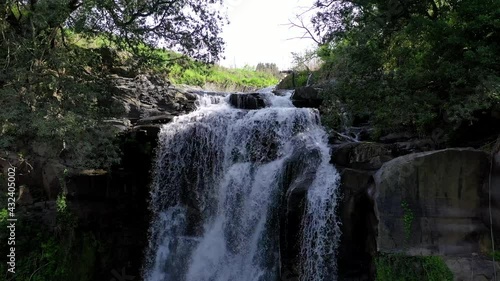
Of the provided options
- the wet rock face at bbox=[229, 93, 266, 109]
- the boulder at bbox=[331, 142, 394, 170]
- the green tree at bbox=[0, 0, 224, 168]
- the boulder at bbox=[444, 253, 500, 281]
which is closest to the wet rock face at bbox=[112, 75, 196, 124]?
the wet rock face at bbox=[229, 93, 266, 109]

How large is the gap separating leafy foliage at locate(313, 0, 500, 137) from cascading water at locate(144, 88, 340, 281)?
1975 millimetres

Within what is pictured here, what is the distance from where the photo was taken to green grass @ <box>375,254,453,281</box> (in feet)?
25.1

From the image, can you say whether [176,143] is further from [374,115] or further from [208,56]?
[374,115]

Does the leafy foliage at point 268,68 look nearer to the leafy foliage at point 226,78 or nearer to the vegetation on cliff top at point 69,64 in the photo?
the leafy foliage at point 226,78

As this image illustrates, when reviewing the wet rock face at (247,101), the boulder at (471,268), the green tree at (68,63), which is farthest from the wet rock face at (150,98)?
the boulder at (471,268)

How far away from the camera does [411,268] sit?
782 centimetres

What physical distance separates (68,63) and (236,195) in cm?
532

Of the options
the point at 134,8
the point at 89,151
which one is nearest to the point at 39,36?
the point at 134,8

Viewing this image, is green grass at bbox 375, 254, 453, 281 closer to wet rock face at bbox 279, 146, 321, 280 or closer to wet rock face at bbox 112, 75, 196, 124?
wet rock face at bbox 279, 146, 321, 280

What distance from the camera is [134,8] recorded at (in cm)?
990

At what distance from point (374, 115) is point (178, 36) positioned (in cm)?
523

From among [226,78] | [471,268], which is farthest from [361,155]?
[226,78]

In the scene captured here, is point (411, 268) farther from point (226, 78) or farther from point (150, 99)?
point (226, 78)

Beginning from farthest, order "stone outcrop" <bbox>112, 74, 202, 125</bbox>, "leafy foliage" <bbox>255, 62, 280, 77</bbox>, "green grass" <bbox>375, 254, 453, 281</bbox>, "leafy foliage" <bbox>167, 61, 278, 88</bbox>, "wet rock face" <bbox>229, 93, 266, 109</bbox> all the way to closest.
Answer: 1. "leafy foliage" <bbox>255, 62, 280, 77</bbox>
2. "leafy foliage" <bbox>167, 61, 278, 88</bbox>
3. "wet rock face" <bbox>229, 93, 266, 109</bbox>
4. "stone outcrop" <bbox>112, 74, 202, 125</bbox>
5. "green grass" <bbox>375, 254, 453, 281</bbox>
